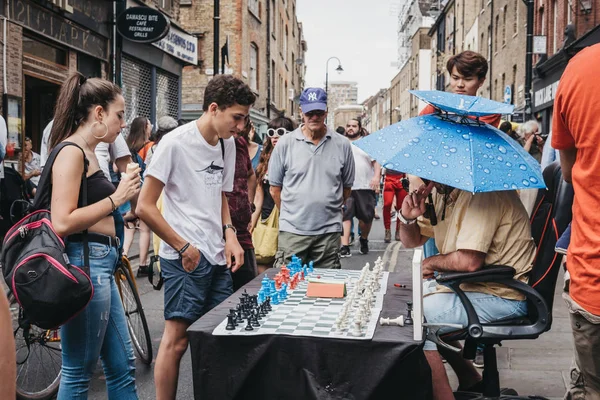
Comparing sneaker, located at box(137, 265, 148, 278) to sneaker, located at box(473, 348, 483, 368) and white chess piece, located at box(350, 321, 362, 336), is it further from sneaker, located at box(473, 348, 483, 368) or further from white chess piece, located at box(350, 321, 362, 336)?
white chess piece, located at box(350, 321, 362, 336)

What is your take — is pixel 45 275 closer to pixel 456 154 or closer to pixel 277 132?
pixel 456 154

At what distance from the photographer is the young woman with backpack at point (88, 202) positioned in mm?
3170

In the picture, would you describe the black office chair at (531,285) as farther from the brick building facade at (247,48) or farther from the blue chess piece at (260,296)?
the brick building facade at (247,48)

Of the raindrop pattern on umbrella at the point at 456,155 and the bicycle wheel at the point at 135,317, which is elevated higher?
the raindrop pattern on umbrella at the point at 456,155

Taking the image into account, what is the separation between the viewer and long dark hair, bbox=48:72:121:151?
3363mm

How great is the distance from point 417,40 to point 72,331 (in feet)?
250

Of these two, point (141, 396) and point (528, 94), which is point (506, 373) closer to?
point (141, 396)

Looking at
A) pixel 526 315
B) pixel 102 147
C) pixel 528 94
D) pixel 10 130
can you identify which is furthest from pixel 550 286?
pixel 528 94

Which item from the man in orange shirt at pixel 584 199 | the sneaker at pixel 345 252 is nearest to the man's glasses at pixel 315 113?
the man in orange shirt at pixel 584 199

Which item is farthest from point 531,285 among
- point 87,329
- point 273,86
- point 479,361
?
point 273,86

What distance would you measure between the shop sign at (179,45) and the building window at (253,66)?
30.7 feet

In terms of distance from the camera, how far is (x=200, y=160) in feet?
13.2

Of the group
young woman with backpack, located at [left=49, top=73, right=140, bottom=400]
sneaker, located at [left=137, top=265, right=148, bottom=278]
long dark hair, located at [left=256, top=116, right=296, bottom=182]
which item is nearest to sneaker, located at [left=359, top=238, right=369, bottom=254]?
long dark hair, located at [left=256, top=116, right=296, bottom=182]

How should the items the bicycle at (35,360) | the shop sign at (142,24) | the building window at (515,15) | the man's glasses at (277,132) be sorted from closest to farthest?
the bicycle at (35,360)
the man's glasses at (277,132)
the shop sign at (142,24)
the building window at (515,15)
